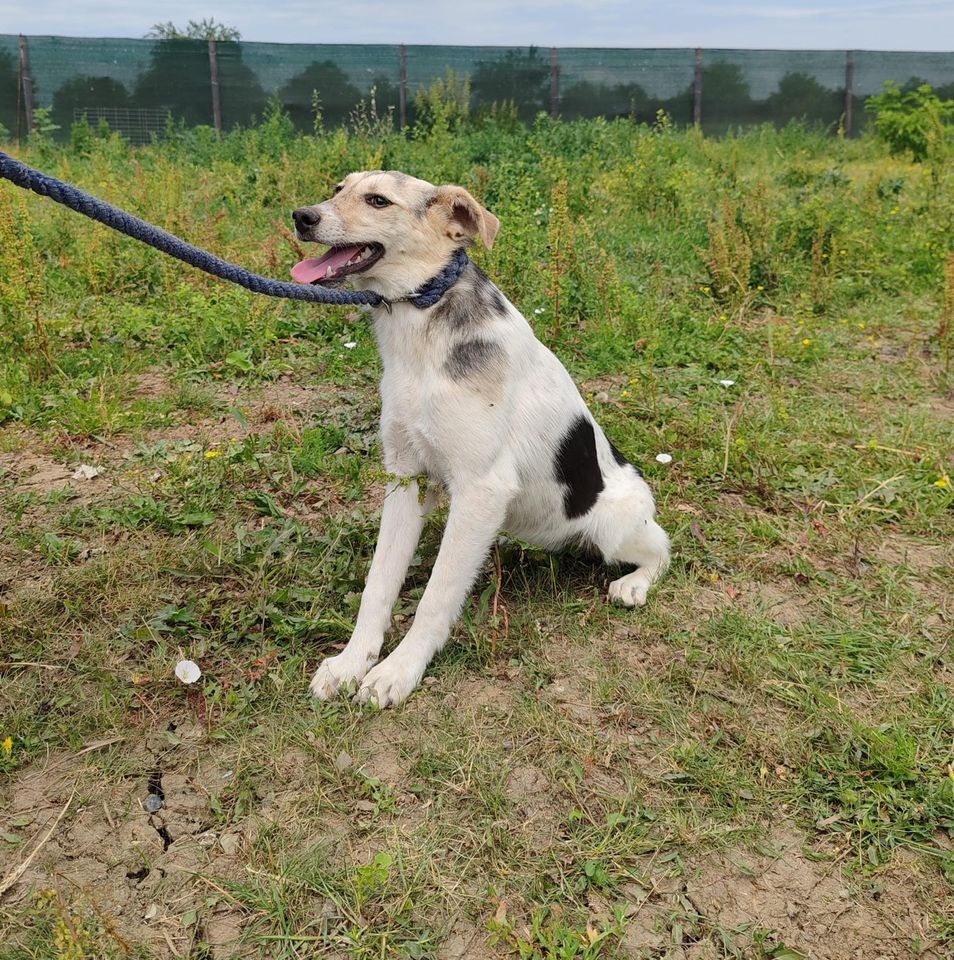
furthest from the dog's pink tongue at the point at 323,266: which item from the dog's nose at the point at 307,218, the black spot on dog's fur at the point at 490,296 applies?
the black spot on dog's fur at the point at 490,296

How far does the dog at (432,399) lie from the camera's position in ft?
9.61

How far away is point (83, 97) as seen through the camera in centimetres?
1769

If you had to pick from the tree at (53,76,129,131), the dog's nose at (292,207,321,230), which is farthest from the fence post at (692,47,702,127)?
the dog's nose at (292,207,321,230)

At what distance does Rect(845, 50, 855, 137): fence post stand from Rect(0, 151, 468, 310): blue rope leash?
22.4 m

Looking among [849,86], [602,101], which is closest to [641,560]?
[602,101]

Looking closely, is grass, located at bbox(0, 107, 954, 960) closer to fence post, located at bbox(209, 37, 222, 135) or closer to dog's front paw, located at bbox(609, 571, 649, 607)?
dog's front paw, located at bbox(609, 571, 649, 607)

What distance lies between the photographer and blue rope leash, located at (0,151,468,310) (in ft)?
7.36

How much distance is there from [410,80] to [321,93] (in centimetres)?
205

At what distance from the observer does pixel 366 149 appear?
986 cm

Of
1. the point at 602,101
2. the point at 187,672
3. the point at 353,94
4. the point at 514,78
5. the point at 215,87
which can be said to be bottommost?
the point at 187,672

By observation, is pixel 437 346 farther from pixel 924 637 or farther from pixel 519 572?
pixel 924 637

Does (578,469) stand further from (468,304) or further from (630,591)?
(468,304)

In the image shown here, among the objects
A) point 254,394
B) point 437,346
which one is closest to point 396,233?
point 437,346

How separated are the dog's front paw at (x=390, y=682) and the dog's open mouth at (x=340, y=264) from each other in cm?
131
